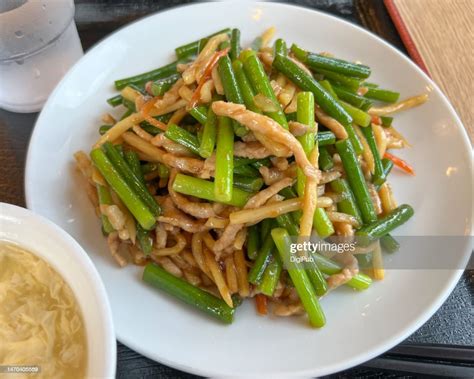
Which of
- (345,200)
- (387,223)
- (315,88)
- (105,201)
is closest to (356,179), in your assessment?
(345,200)

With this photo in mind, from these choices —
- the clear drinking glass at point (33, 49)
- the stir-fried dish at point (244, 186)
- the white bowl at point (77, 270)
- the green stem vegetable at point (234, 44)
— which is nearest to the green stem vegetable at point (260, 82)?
the stir-fried dish at point (244, 186)

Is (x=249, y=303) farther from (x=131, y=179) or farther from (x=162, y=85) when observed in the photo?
(x=162, y=85)

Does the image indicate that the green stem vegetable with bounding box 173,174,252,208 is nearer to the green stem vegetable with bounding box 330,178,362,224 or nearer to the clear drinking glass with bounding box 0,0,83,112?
the green stem vegetable with bounding box 330,178,362,224

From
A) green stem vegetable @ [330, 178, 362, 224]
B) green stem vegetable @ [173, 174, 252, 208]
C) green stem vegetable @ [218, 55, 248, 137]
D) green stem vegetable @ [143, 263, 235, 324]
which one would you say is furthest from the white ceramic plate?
green stem vegetable @ [218, 55, 248, 137]

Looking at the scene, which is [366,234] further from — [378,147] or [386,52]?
[386,52]

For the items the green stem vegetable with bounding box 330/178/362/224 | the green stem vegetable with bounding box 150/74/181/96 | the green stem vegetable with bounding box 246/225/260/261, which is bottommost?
the green stem vegetable with bounding box 246/225/260/261

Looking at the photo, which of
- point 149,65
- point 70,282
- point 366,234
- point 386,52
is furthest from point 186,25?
point 70,282

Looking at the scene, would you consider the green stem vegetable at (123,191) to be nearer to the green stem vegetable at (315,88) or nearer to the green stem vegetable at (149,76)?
the green stem vegetable at (149,76)
